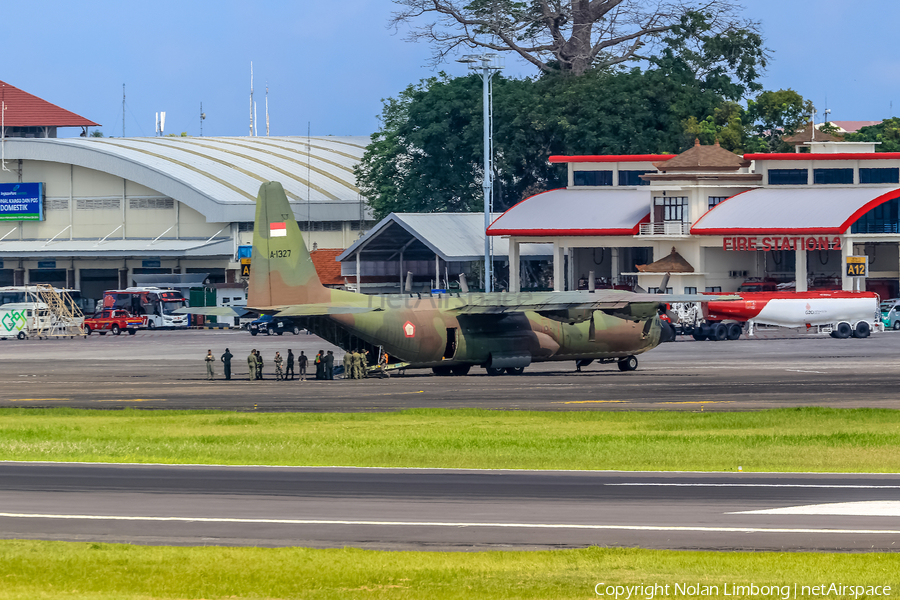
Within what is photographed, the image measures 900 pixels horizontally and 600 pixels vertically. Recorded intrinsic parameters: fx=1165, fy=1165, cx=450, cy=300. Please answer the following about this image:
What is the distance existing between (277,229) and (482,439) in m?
20.7

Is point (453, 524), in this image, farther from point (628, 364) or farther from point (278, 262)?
point (628, 364)

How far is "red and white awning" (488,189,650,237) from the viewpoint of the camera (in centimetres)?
9756

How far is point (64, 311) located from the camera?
323 feet

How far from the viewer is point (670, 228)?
309 ft

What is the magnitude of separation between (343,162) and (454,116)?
3073 cm

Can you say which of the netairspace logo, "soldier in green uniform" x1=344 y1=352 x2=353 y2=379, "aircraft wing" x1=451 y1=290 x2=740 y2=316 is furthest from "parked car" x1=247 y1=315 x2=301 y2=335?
the netairspace logo

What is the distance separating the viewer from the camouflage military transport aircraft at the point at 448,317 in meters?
47.8

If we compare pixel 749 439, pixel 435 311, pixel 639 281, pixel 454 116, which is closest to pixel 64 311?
pixel 454 116

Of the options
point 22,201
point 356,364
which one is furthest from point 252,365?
point 22,201

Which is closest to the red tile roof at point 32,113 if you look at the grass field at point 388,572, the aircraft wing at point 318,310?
the aircraft wing at point 318,310

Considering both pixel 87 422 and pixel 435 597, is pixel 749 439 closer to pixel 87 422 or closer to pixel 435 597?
pixel 435 597

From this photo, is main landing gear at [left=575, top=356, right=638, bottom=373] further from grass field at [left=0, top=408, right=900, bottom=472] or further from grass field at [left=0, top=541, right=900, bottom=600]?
grass field at [left=0, top=541, right=900, bottom=600]

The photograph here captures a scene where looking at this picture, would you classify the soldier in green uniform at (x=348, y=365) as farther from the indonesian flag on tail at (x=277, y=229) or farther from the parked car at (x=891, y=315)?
the parked car at (x=891, y=315)

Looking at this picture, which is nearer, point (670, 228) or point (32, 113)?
point (670, 228)
